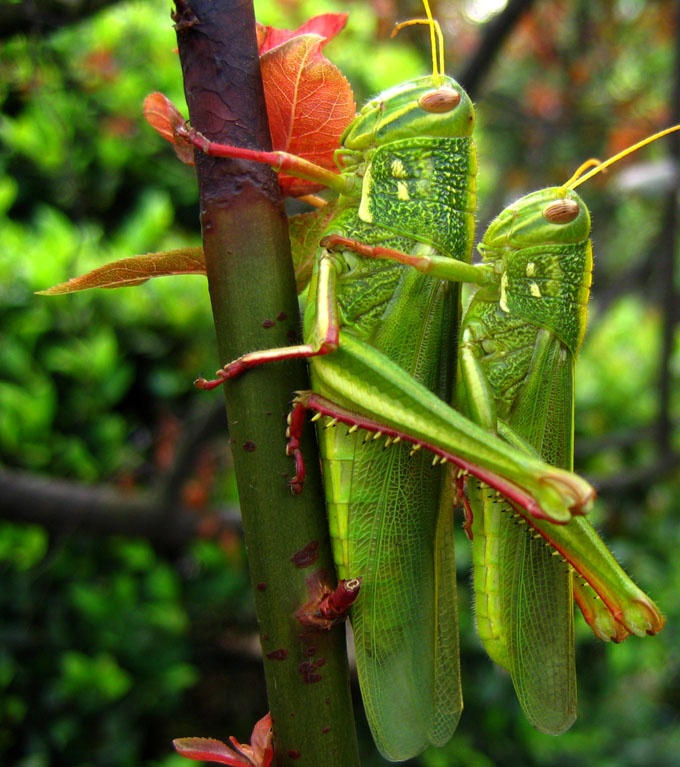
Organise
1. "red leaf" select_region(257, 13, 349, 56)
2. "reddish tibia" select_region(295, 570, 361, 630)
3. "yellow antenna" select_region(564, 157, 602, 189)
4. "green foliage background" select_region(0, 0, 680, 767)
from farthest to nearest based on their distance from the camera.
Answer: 1. "green foliage background" select_region(0, 0, 680, 767)
2. "yellow antenna" select_region(564, 157, 602, 189)
3. "red leaf" select_region(257, 13, 349, 56)
4. "reddish tibia" select_region(295, 570, 361, 630)

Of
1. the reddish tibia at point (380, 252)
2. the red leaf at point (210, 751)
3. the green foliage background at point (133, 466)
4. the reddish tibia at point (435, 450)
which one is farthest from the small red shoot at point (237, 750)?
the green foliage background at point (133, 466)

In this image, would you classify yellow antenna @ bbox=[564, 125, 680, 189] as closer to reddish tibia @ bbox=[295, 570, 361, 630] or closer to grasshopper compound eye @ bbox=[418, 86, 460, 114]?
grasshopper compound eye @ bbox=[418, 86, 460, 114]

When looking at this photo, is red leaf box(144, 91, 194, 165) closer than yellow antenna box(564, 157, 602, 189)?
Yes

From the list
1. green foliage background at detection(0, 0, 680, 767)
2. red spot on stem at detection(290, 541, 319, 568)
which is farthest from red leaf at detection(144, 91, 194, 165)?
green foliage background at detection(0, 0, 680, 767)

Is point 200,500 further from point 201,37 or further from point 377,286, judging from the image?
point 201,37

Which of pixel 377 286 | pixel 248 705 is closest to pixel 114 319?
pixel 248 705

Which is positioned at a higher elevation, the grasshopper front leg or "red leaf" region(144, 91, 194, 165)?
"red leaf" region(144, 91, 194, 165)

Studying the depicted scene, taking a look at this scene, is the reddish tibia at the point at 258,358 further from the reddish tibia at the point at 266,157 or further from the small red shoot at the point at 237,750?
the small red shoot at the point at 237,750
